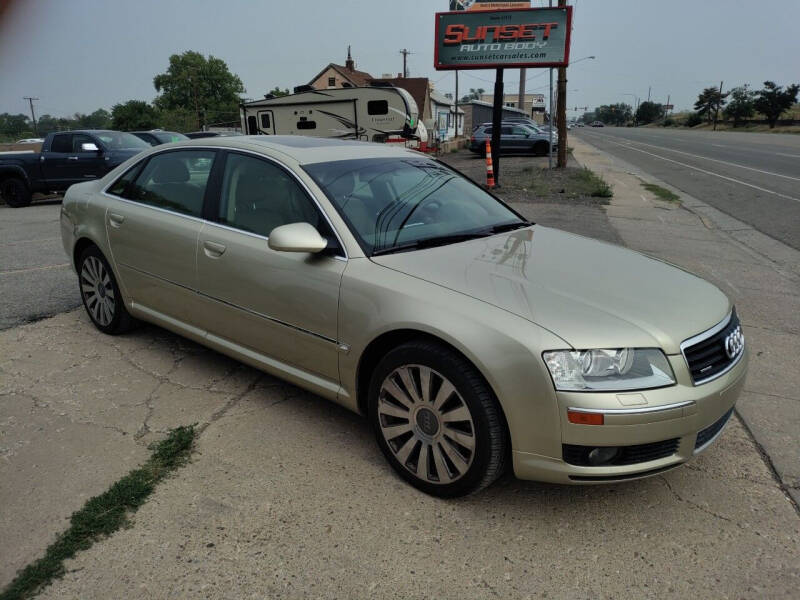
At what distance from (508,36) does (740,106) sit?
2845 inches

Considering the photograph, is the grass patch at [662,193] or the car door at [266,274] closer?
the car door at [266,274]

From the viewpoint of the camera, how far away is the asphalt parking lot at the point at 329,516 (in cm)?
227

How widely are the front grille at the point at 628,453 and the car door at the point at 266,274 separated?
119cm

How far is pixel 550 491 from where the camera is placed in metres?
2.82

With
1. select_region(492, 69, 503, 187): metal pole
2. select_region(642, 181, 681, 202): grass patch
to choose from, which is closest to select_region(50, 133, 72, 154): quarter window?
select_region(492, 69, 503, 187): metal pole

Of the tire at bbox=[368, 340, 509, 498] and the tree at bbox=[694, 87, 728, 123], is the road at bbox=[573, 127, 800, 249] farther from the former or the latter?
the tree at bbox=[694, 87, 728, 123]

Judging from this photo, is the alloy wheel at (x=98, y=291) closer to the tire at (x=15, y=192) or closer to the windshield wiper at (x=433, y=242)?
the windshield wiper at (x=433, y=242)

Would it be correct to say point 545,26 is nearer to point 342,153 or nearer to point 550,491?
point 342,153

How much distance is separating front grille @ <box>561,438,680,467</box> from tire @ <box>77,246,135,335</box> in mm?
3349

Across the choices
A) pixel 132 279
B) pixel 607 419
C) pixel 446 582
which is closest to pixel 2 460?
pixel 132 279

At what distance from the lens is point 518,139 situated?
87.4ft

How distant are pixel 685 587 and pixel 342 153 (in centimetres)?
278

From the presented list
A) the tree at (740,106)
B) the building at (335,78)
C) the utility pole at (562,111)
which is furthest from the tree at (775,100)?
the utility pole at (562,111)

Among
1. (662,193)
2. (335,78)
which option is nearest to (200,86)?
(335,78)
